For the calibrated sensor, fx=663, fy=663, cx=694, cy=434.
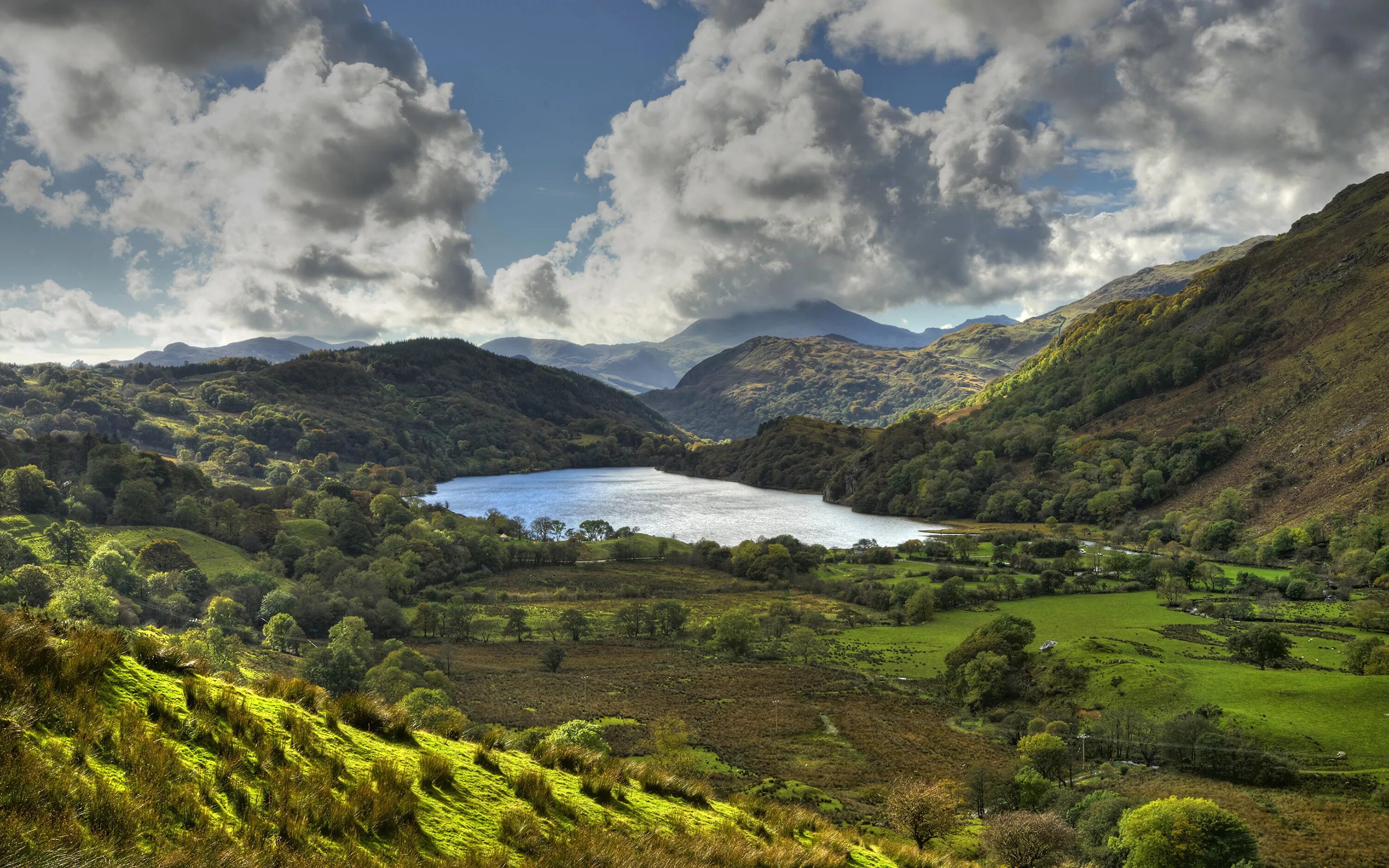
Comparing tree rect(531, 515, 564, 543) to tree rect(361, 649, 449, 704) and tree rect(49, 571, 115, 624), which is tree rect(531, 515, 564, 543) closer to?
tree rect(361, 649, 449, 704)

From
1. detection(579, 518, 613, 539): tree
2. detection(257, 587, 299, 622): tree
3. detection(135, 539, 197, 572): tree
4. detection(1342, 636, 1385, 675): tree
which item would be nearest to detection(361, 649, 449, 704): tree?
detection(257, 587, 299, 622): tree

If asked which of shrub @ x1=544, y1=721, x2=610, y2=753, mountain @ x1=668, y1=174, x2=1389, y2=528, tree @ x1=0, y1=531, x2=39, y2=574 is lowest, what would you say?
shrub @ x1=544, y1=721, x2=610, y2=753

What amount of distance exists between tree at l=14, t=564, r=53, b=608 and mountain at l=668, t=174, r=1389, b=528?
11444cm

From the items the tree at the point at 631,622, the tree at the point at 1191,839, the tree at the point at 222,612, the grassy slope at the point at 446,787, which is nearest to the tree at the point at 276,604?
the tree at the point at 222,612

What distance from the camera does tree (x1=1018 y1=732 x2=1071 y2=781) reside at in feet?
105

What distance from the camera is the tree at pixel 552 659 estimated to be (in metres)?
54.8

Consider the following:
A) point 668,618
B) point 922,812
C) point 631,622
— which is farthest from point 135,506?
point 922,812

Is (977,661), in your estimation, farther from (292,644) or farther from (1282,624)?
(292,644)

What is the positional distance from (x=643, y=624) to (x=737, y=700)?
2254cm

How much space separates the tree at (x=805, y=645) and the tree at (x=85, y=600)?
157ft

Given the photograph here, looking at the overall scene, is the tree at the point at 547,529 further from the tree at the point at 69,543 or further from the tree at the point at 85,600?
the tree at the point at 85,600

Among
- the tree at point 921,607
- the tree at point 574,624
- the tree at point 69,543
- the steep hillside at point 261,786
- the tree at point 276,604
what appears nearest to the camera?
the steep hillside at point 261,786

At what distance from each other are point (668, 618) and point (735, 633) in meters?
10.1

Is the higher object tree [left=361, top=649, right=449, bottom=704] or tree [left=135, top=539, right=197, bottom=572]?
tree [left=135, top=539, right=197, bottom=572]
